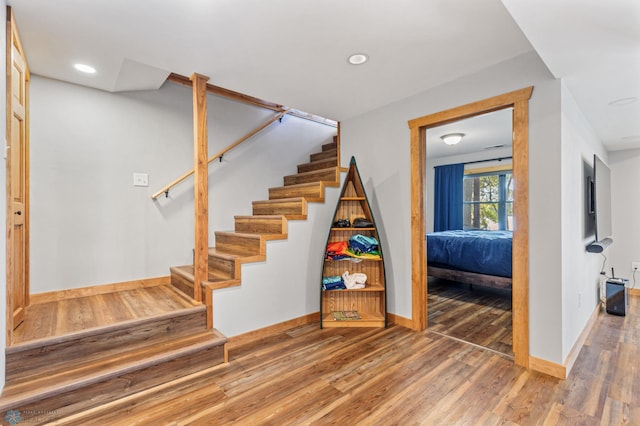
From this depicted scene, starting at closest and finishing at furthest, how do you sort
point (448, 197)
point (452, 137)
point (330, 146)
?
point (330, 146) < point (452, 137) < point (448, 197)

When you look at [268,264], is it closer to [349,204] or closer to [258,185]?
[349,204]

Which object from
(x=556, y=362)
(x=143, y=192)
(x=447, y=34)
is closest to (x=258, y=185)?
(x=143, y=192)

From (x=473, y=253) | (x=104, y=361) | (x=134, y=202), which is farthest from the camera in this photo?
(x=473, y=253)

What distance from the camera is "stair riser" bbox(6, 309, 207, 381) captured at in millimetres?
1780

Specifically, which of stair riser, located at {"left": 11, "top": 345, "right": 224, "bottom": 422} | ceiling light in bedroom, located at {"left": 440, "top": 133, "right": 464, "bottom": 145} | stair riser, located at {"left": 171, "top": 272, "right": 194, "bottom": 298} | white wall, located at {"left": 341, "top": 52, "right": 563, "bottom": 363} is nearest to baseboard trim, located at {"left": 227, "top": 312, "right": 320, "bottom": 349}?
stair riser, located at {"left": 11, "top": 345, "right": 224, "bottom": 422}

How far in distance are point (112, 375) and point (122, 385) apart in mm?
96

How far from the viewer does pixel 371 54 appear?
2189 millimetres

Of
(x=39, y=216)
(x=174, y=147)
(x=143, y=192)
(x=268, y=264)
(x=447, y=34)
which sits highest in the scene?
(x=447, y=34)

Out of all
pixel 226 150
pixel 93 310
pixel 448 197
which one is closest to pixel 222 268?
pixel 93 310

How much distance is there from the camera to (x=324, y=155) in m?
4.20

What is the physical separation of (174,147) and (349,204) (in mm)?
1967

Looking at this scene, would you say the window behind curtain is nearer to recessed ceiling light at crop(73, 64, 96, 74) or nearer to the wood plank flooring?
the wood plank flooring

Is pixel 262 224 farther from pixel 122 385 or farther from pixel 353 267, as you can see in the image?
pixel 122 385

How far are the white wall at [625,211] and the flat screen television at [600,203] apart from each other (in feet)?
2.61
